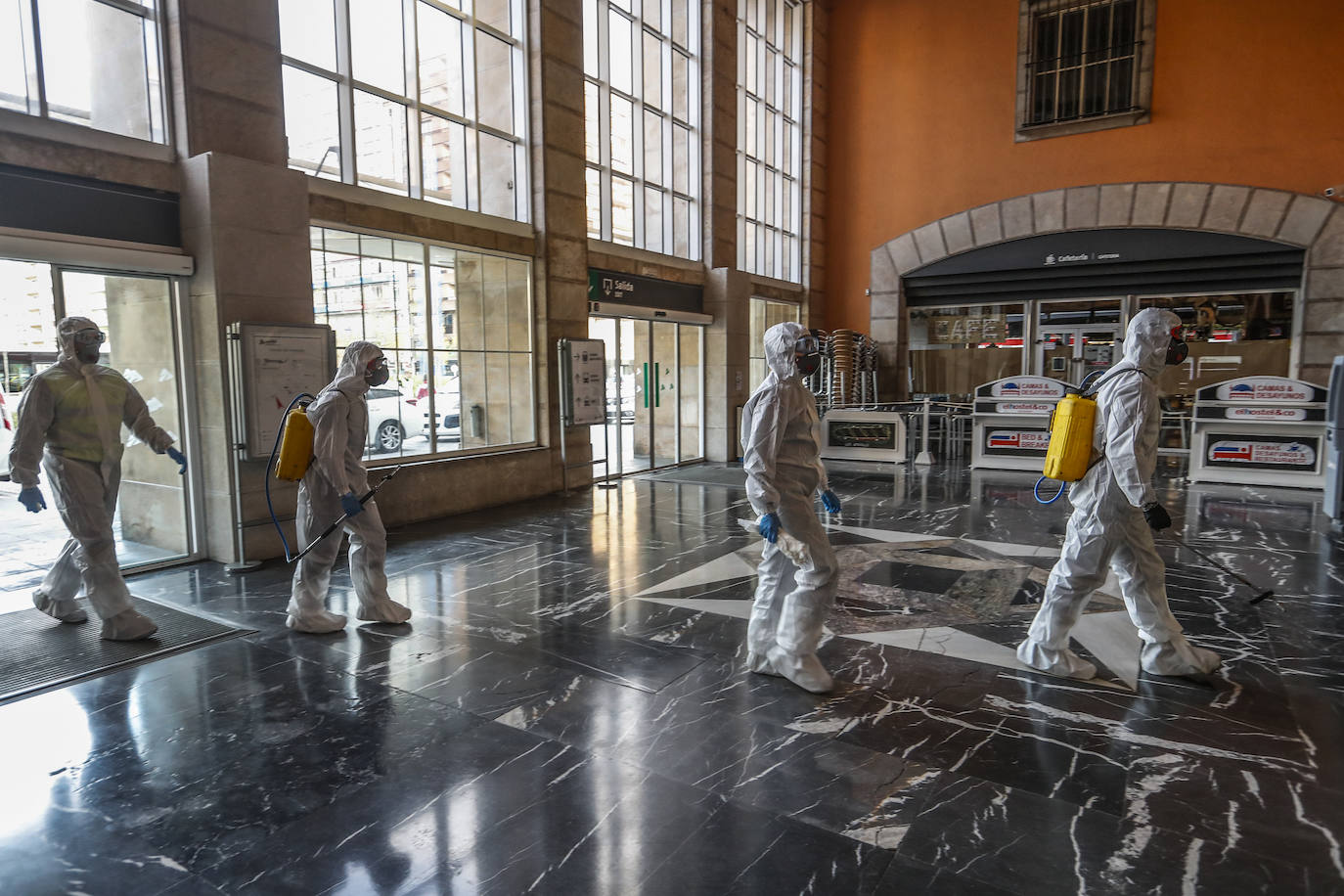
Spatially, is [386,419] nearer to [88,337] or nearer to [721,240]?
[88,337]

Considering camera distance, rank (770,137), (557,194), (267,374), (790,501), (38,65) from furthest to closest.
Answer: (770,137) < (557,194) < (267,374) < (38,65) < (790,501)


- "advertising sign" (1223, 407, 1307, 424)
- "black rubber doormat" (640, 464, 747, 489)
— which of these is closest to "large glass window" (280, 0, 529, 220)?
"black rubber doormat" (640, 464, 747, 489)

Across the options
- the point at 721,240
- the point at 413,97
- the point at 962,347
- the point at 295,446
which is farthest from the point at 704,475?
the point at 295,446

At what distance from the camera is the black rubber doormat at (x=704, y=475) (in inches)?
423

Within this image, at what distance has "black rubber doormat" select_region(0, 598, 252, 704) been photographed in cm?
407

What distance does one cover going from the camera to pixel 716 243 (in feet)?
42.3

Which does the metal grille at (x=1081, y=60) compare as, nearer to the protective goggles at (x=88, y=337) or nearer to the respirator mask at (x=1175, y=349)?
the respirator mask at (x=1175, y=349)

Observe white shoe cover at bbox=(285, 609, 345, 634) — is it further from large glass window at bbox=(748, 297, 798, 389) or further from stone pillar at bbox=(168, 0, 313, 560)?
large glass window at bbox=(748, 297, 798, 389)

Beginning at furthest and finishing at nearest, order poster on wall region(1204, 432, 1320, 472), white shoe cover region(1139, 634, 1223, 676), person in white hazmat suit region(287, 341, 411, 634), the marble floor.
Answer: poster on wall region(1204, 432, 1320, 472) < person in white hazmat suit region(287, 341, 411, 634) < white shoe cover region(1139, 634, 1223, 676) < the marble floor

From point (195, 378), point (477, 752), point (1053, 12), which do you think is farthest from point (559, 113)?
point (1053, 12)

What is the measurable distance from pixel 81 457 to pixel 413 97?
507cm

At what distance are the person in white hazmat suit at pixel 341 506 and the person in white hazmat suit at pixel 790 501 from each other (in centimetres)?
236

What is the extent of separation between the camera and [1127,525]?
382 centimetres

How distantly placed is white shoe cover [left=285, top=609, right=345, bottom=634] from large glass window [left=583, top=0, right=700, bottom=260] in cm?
726
